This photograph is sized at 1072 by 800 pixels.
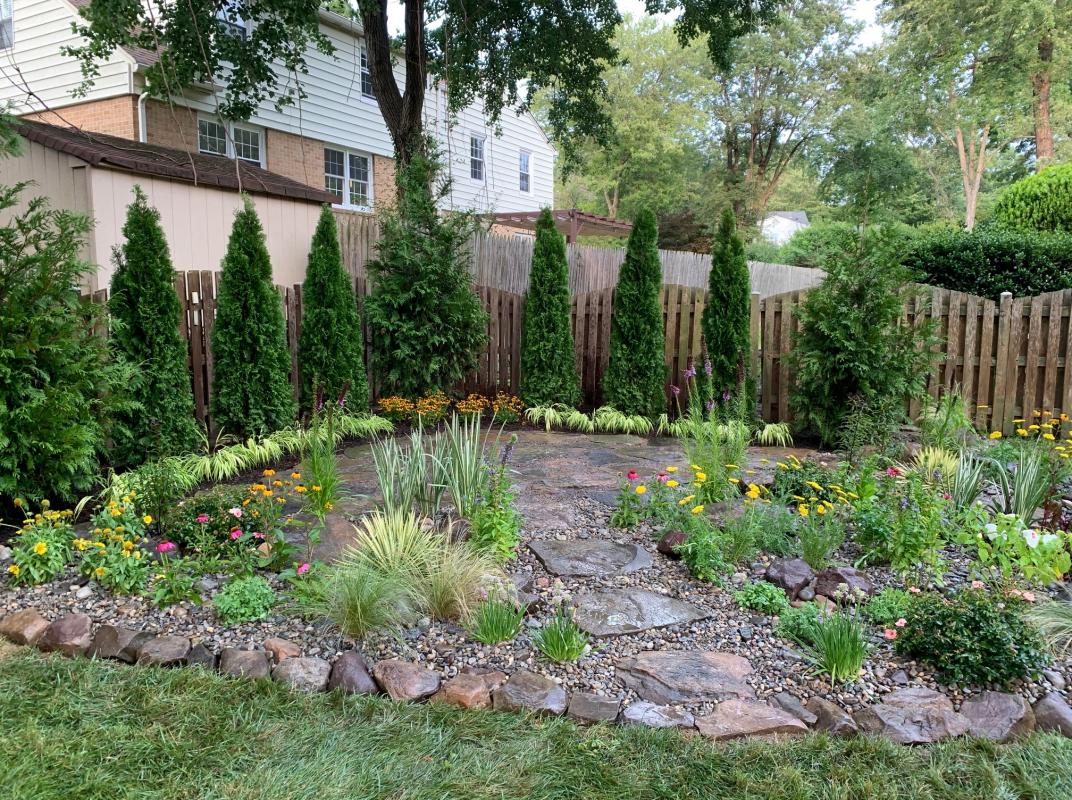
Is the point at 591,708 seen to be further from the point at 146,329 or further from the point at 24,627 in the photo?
the point at 146,329

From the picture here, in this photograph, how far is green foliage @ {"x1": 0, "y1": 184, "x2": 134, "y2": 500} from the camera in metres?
3.80

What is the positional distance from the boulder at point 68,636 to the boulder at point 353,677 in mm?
1006

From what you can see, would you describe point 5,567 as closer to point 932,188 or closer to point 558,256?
point 558,256

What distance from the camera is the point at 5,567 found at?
337 cm

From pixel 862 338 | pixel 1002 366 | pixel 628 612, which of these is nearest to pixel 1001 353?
pixel 1002 366

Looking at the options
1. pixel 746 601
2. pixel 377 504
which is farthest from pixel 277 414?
pixel 746 601

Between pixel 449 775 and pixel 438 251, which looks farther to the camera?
pixel 438 251

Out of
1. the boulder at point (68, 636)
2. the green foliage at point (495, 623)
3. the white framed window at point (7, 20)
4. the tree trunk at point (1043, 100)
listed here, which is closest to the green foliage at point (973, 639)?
the green foliage at point (495, 623)

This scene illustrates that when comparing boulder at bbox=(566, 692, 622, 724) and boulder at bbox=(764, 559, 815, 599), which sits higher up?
boulder at bbox=(764, 559, 815, 599)

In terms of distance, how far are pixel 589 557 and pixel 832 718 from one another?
1470 mm

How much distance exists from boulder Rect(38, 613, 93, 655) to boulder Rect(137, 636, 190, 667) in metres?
0.27

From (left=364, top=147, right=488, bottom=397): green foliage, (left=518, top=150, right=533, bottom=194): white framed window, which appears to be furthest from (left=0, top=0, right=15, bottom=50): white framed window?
(left=518, top=150, right=533, bottom=194): white framed window

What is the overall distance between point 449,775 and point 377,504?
235cm

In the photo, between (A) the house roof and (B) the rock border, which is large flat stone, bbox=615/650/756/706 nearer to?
(B) the rock border
